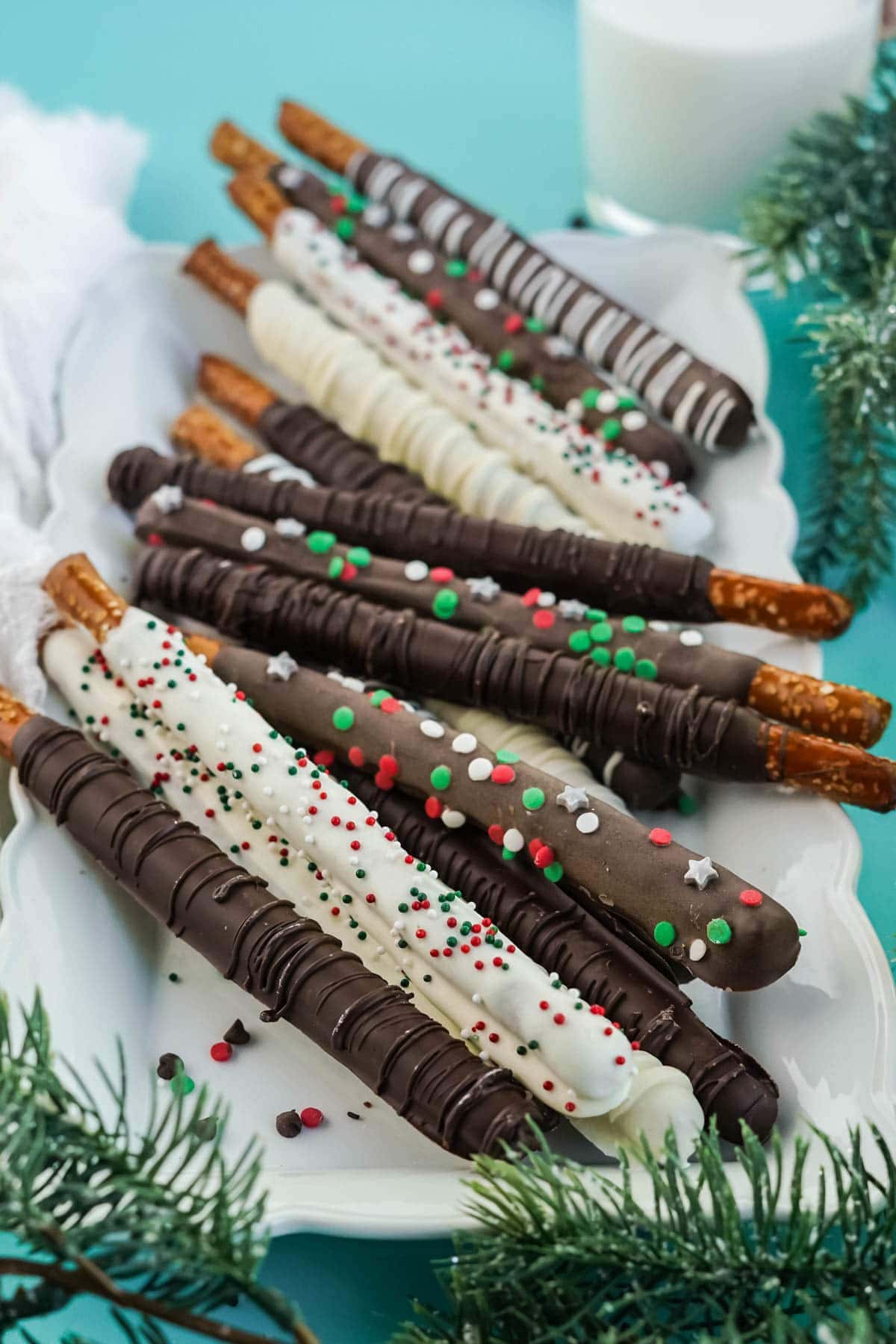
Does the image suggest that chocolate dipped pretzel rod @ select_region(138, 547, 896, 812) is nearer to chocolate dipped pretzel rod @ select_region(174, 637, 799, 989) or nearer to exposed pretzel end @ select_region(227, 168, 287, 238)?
chocolate dipped pretzel rod @ select_region(174, 637, 799, 989)

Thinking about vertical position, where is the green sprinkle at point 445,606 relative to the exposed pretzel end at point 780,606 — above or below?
below

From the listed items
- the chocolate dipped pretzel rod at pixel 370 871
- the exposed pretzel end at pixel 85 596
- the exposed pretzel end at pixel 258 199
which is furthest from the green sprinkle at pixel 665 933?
the exposed pretzel end at pixel 258 199

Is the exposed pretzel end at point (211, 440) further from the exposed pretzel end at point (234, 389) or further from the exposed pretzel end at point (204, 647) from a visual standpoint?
the exposed pretzel end at point (204, 647)

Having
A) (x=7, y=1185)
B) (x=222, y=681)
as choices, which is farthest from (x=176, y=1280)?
(x=222, y=681)

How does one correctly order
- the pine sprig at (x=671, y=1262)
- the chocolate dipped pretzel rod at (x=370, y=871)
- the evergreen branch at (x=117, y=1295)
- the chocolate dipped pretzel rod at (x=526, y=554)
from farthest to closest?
the chocolate dipped pretzel rod at (x=526, y=554), the chocolate dipped pretzel rod at (x=370, y=871), the pine sprig at (x=671, y=1262), the evergreen branch at (x=117, y=1295)

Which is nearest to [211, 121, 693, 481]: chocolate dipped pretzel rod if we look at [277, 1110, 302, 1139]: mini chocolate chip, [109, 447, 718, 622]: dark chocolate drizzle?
[109, 447, 718, 622]: dark chocolate drizzle

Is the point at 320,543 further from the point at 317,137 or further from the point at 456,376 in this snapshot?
the point at 317,137
